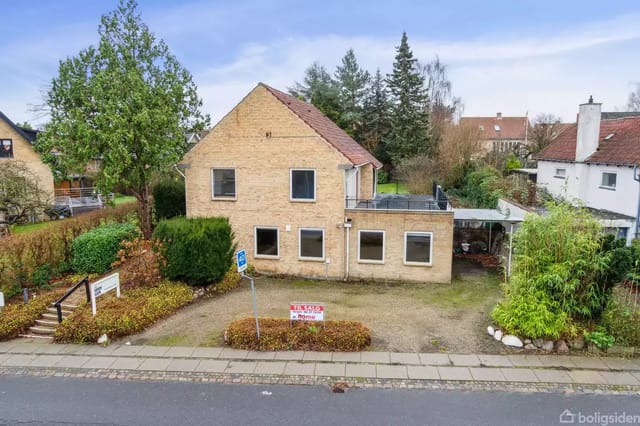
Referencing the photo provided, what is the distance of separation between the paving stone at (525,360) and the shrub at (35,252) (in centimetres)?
1629

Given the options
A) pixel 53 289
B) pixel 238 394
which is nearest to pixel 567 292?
pixel 238 394

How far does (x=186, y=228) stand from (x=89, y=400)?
7.33 m

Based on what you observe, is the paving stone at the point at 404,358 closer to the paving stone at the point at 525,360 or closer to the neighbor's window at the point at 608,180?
the paving stone at the point at 525,360

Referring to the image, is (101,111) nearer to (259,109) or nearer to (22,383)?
(259,109)

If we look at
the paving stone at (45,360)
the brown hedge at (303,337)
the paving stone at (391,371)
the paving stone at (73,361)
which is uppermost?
the brown hedge at (303,337)

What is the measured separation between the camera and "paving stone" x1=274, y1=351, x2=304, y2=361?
10422 millimetres

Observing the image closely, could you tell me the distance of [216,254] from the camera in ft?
52.6

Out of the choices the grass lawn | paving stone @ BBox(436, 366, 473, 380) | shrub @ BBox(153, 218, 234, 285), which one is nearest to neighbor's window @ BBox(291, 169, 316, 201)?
shrub @ BBox(153, 218, 234, 285)

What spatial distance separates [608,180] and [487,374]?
653 inches

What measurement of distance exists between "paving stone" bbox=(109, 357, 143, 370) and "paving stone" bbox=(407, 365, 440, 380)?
6648mm

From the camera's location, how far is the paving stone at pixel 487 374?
31.0 feet

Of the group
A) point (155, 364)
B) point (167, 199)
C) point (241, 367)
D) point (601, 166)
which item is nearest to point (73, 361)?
point (155, 364)

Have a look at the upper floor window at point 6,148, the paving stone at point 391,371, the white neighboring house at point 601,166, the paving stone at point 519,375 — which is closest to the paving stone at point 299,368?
the paving stone at point 391,371

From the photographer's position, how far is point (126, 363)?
10.4m
